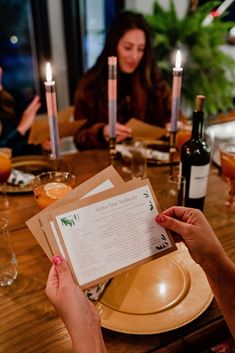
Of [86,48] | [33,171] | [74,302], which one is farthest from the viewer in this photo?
[86,48]

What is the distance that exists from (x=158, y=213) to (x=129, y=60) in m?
1.49

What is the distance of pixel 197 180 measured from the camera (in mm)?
1106

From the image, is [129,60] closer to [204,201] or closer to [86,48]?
[204,201]

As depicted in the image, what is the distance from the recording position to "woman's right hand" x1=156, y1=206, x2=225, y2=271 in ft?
2.54

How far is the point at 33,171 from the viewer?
145 centimetres

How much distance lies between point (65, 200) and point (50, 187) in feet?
0.96

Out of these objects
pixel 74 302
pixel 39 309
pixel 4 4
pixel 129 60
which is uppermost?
pixel 4 4

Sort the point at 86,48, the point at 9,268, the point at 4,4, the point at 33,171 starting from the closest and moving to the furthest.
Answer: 1. the point at 9,268
2. the point at 33,171
3. the point at 4,4
4. the point at 86,48

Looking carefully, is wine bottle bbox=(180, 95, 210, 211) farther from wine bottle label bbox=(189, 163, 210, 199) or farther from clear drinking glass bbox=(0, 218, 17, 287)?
clear drinking glass bbox=(0, 218, 17, 287)

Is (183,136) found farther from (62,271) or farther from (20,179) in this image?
(62,271)

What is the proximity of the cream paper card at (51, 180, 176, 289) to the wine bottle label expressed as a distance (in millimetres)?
334

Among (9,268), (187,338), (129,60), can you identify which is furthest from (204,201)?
(129,60)

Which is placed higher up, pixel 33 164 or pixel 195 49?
pixel 195 49

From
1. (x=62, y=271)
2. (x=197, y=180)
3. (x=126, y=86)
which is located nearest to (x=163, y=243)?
(x=62, y=271)
